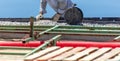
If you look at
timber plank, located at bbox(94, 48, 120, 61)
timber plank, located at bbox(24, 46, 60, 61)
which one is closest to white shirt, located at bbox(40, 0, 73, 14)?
timber plank, located at bbox(24, 46, 60, 61)

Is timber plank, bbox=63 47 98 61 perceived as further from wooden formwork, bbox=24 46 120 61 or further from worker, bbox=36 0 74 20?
worker, bbox=36 0 74 20

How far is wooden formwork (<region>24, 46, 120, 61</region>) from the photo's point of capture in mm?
6489

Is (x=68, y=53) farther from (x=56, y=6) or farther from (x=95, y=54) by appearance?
(x=56, y=6)

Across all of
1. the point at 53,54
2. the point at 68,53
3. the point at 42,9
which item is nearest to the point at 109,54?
the point at 68,53

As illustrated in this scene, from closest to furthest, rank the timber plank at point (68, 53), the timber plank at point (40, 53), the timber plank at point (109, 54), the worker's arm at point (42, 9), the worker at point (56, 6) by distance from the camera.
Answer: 1. the timber plank at point (109, 54)
2. the timber plank at point (68, 53)
3. the timber plank at point (40, 53)
4. the worker at point (56, 6)
5. the worker's arm at point (42, 9)

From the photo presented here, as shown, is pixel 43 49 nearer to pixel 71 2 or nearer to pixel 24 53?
pixel 24 53

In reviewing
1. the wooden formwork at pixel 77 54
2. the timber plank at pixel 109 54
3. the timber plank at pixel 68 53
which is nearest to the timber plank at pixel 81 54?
the wooden formwork at pixel 77 54

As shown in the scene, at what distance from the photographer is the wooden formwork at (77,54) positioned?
6.49 meters

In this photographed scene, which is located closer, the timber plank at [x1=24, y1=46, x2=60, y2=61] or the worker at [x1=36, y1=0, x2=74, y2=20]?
the timber plank at [x1=24, y1=46, x2=60, y2=61]

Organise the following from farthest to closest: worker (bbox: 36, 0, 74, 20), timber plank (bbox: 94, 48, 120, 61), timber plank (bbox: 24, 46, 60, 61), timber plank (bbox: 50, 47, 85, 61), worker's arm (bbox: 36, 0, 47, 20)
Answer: worker's arm (bbox: 36, 0, 47, 20) < worker (bbox: 36, 0, 74, 20) < timber plank (bbox: 24, 46, 60, 61) < timber plank (bbox: 50, 47, 85, 61) < timber plank (bbox: 94, 48, 120, 61)

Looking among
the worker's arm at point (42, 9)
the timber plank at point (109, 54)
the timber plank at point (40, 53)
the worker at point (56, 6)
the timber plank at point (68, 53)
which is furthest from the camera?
the worker's arm at point (42, 9)

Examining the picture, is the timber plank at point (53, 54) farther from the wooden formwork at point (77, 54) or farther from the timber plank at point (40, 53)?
the timber plank at point (40, 53)

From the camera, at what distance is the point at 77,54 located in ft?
22.1

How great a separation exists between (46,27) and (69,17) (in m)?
2.22
